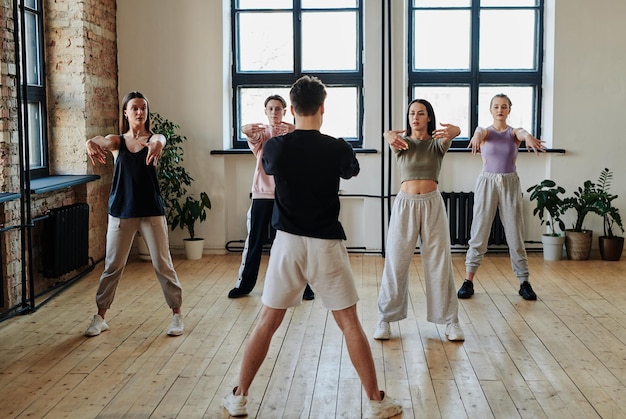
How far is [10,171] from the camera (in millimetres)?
6008

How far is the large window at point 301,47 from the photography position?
8.56m

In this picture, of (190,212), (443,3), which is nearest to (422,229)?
→ (190,212)

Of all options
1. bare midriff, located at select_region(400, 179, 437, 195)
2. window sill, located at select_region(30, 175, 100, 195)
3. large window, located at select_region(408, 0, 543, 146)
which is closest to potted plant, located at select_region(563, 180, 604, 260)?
large window, located at select_region(408, 0, 543, 146)

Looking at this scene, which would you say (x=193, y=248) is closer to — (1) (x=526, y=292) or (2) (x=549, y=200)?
(1) (x=526, y=292)

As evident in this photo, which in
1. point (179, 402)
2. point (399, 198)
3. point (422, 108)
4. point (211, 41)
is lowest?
point (179, 402)

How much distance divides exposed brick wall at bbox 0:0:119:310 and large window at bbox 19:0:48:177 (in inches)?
4.2

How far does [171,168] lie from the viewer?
802cm

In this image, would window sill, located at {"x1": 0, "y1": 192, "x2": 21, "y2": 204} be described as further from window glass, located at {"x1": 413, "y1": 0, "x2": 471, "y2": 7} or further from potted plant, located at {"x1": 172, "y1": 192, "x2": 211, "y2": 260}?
window glass, located at {"x1": 413, "y1": 0, "x2": 471, "y2": 7}

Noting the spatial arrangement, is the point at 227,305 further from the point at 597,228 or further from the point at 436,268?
the point at 597,228

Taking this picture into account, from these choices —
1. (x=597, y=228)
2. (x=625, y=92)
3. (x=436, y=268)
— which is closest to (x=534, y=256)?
(x=597, y=228)

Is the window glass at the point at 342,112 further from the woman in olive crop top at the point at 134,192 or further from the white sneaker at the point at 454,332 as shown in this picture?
the white sneaker at the point at 454,332

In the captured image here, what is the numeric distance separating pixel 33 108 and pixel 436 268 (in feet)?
12.5

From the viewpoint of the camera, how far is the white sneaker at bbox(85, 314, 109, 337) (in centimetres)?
542

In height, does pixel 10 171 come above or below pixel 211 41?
below
